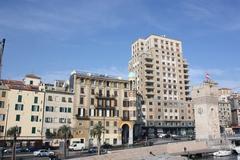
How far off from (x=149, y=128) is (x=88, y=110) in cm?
4678

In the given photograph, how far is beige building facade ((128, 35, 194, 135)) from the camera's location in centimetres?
13550

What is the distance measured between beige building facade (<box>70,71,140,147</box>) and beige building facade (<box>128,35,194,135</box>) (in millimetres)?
33257

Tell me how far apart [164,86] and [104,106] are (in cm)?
5297

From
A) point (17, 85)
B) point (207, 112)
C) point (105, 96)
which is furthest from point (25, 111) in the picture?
point (207, 112)

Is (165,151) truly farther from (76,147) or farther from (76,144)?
(76,144)

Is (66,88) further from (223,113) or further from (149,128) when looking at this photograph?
(223,113)

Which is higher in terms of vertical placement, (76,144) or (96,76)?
(96,76)

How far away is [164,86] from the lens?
464 ft

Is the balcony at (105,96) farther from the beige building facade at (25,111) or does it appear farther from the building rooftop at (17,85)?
the building rooftop at (17,85)

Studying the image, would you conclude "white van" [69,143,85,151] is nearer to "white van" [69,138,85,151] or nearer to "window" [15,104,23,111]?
"white van" [69,138,85,151]

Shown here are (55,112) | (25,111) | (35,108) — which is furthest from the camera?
(55,112)

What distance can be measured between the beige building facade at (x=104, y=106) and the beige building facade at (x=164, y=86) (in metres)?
33.3

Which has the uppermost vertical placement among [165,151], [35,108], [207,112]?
[35,108]

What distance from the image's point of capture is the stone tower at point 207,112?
289ft
